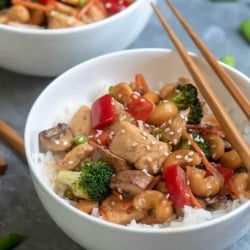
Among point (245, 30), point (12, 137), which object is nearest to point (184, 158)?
point (12, 137)

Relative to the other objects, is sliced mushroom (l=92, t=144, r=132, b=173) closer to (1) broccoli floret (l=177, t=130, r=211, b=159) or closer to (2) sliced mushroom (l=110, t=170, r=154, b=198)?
(2) sliced mushroom (l=110, t=170, r=154, b=198)

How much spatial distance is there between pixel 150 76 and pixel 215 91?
210mm

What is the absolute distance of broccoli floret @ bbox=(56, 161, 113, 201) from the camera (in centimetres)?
170

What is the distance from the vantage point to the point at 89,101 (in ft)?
6.91

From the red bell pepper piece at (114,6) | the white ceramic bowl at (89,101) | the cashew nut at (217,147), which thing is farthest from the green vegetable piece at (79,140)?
the red bell pepper piece at (114,6)

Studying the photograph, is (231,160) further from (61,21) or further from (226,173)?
(61,21)

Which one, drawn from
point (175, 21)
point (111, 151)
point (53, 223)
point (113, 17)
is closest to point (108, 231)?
point (111, 151)

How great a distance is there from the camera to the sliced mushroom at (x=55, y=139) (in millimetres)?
1877

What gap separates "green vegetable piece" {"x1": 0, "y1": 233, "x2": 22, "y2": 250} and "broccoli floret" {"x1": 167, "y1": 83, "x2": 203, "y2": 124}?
1.80 feet

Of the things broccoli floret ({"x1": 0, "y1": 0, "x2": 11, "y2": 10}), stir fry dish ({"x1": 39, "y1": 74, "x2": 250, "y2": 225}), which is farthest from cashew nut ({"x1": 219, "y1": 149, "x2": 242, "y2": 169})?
broccoli floret ({"x1": 0, "y1": 0, "x2": 11, "y2": 10})

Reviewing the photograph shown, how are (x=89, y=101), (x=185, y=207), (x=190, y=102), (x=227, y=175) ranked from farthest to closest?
(x=89, y=101)
(x=190, y=102)
(x=227, y=175)
(x=185, y=207)

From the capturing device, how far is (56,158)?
1.89 m

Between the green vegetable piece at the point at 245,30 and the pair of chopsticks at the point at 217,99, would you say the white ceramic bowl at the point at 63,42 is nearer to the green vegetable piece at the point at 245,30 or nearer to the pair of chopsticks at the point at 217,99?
the pair of chopsticks at the point at 217,99

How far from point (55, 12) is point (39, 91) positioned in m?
0.27
